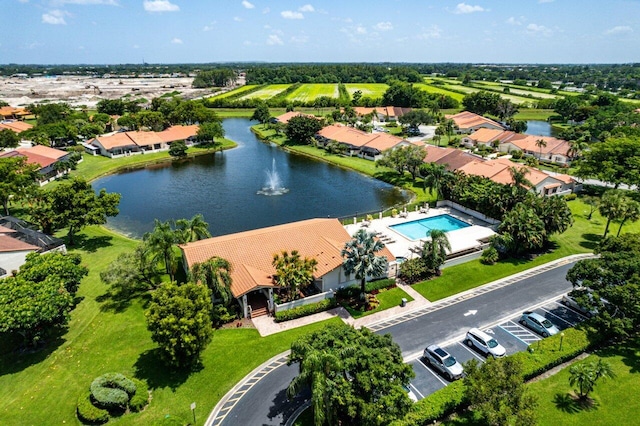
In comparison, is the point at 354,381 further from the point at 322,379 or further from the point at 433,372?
the point at 433,372

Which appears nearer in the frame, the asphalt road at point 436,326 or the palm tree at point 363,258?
the asphalt road at point 436,326

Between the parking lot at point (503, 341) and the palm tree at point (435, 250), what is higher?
the palm tree at point (435, 250)

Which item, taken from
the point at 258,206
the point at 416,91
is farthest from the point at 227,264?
the point at 416,91

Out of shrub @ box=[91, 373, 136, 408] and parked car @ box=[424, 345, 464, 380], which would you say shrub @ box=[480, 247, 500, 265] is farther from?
shrub @ box=[91, 373, 136, 408]

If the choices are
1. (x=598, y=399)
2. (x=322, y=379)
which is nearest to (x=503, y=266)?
(x=598, y=399)

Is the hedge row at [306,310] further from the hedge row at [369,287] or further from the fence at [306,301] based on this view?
the hedge row at [369,287]

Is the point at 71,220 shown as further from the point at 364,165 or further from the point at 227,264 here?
the point at 364,165

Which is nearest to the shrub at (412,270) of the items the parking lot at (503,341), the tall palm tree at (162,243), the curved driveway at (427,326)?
the curved driveway at (427,326)

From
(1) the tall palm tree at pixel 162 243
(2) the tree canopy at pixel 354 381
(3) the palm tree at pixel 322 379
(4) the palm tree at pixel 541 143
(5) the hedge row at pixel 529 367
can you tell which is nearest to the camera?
(3) the palm tree at pixel 322 379
